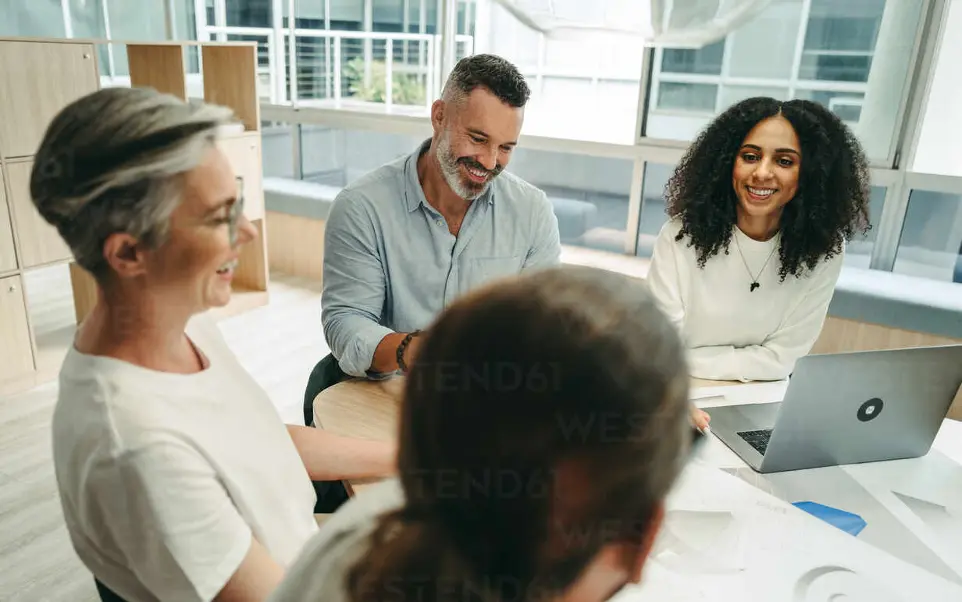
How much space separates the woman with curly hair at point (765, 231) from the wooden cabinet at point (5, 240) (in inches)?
96.1

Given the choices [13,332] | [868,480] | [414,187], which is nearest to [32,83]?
[13,332]

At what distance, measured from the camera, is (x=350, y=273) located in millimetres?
1596

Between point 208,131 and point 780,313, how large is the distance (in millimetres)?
1552

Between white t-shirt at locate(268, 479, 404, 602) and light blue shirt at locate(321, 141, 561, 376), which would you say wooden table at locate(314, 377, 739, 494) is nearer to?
light blue shirt at locate(321, 141, 561, 376)

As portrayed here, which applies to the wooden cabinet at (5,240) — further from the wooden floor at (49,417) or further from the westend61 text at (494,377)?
the westend61 text at (494,377)

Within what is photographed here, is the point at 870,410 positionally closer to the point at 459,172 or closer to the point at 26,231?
the point at 459,172

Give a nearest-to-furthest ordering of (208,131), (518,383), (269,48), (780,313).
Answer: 1. (518,383)
2. (208,131)
3. (780,313)
4. (269,48)

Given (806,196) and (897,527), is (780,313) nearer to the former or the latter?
(806,196)

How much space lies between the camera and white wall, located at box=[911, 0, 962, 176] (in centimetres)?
293

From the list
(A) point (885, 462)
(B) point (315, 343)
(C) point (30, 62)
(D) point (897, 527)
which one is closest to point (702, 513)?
(D) point (897, 527)

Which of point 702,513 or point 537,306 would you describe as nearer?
point 537,306

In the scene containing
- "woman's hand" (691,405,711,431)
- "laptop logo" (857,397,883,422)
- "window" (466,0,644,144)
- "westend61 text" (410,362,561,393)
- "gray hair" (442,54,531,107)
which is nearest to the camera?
"westend61 text" (410,362,561,393)

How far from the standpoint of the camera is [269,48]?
455 cm

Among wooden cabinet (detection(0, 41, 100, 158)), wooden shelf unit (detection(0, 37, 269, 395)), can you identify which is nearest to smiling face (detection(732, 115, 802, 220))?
wooden shelf unit (detection(0, 37, 269, 395))
